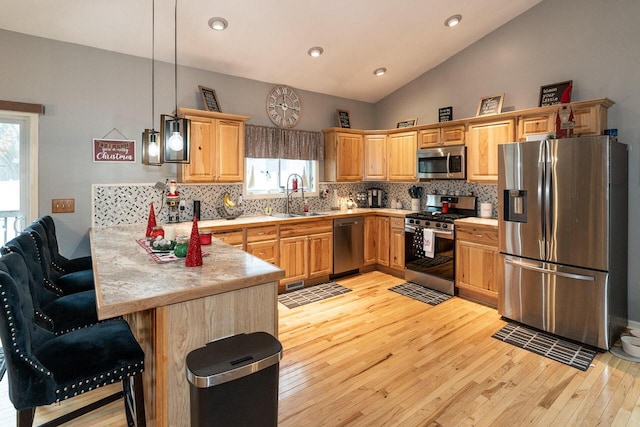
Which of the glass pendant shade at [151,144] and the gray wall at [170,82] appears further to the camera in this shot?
the gray wall at [170,82]

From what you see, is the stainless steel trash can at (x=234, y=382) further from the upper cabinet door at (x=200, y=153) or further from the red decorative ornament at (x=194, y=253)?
the upper cabinet door at (x=200, y=153)

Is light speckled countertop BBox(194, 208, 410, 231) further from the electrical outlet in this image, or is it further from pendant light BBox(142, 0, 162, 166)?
the electrical outlet

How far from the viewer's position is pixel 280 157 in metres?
5.02

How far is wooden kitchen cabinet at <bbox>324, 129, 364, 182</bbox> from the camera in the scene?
5.34 metres

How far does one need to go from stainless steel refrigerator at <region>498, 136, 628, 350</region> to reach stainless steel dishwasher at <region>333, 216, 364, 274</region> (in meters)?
2.07

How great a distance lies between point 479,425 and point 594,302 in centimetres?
175

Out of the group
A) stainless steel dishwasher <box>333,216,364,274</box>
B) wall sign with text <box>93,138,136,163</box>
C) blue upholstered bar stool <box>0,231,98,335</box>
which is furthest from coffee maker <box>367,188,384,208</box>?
blue upholstered bar stool <box>0,231,98,335</box>

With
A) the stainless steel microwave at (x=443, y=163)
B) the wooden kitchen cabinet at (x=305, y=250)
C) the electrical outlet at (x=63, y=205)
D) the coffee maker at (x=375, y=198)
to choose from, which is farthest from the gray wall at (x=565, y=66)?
the electrical outlet at (x=63, y=205)

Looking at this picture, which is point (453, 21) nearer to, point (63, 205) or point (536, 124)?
point (536, 124)

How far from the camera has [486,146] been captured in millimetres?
4234

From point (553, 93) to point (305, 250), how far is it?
3.42 meters

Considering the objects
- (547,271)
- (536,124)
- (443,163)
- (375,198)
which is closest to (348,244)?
(375,198)

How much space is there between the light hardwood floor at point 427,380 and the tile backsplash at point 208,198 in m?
1.77

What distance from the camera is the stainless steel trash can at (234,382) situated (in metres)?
1.42
